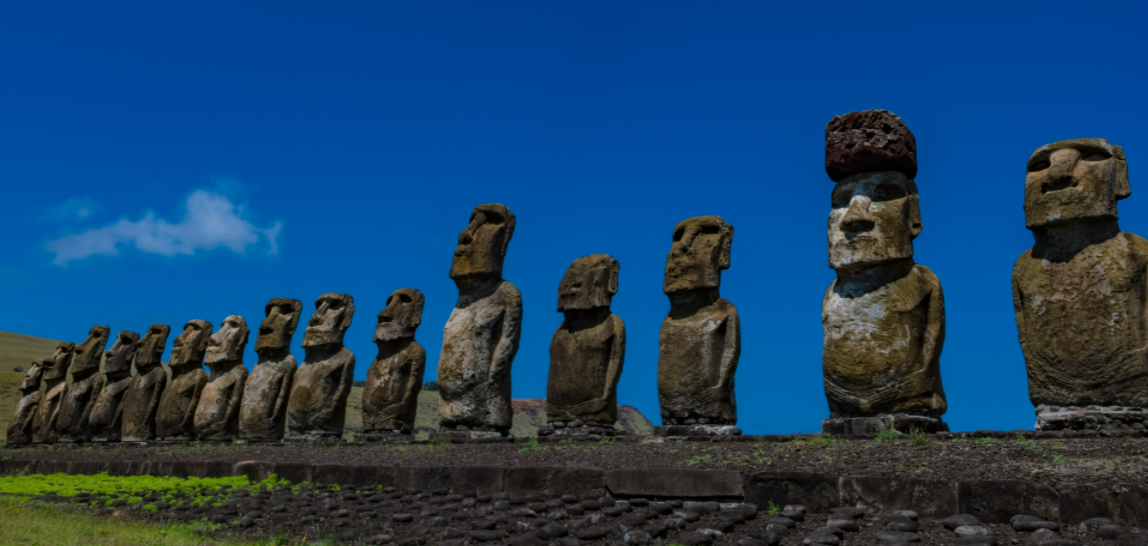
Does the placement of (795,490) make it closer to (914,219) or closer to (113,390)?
(914,219)

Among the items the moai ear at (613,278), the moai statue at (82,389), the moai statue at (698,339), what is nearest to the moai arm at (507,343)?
the moai ear at (613,278)

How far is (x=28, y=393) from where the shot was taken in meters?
23.6

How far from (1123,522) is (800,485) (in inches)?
76.6

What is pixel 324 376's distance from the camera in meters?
14.9

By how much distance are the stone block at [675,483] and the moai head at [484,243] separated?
6202mm

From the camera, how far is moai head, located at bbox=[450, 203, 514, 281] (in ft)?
42.3

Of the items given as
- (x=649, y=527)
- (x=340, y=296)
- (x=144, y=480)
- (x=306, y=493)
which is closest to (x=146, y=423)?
(x=340, y=296)

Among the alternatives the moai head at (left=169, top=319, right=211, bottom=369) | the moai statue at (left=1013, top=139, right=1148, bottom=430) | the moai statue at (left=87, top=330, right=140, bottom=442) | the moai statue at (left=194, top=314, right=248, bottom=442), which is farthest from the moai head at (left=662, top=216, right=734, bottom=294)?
the moai statue at (left=87, top=330, right=140, bottom=442)

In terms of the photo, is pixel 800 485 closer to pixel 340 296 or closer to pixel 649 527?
pixel 649 527

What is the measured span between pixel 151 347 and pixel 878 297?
1742cm

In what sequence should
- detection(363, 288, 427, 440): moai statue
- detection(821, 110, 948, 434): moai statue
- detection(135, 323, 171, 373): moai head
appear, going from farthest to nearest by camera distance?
1. detection(135, 323, 171, 373): moai head
2. detection(363, 288, 427, 440): moai statue
3. detection(821, 110, 948, 434): moai statue

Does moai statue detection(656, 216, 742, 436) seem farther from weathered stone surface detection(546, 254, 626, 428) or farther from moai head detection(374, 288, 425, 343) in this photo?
moai head detection(374, 288, 425, 343)

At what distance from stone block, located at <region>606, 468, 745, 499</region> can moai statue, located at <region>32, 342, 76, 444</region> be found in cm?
1954

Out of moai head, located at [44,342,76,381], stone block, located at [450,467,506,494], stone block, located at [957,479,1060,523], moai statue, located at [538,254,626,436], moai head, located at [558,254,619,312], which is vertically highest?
moai head, located at [44,342,76,381]
